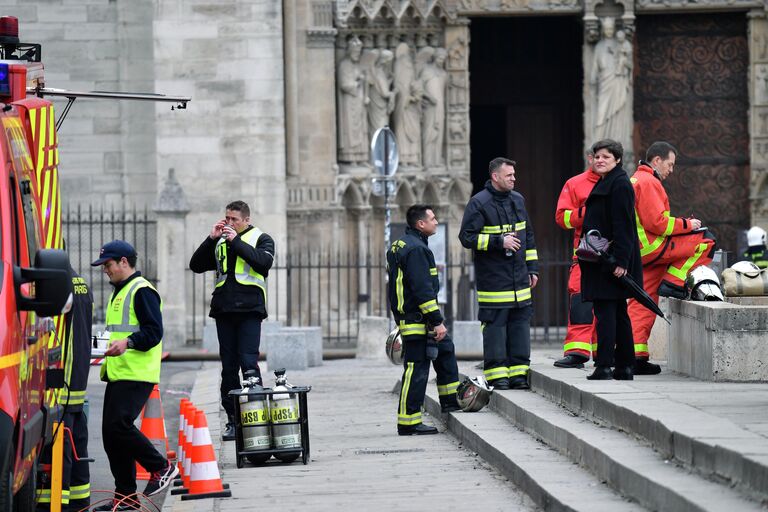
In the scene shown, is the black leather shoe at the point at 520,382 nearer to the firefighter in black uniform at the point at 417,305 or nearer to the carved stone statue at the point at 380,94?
the firefighter in black uniform at the point at 417,305

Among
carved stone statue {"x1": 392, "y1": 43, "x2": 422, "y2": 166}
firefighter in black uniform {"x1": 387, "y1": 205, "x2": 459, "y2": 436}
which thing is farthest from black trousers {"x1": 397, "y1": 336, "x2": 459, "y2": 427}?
carved stone statue {"x1": 392, "y1": 43, "x2": 422, "y2": 166}

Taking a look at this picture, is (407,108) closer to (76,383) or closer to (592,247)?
(592,247)

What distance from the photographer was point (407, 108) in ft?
78.4

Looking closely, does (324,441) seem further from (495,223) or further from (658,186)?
(658,186)

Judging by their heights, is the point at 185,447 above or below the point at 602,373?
below

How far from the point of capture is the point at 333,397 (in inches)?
630

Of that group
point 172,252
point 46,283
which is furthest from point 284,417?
point 172,252

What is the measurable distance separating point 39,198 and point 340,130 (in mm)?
14516

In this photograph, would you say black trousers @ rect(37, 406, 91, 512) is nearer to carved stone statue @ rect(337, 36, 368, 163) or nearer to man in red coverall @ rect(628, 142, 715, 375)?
man in red coverall @ rect(628, 142, 715, 375)

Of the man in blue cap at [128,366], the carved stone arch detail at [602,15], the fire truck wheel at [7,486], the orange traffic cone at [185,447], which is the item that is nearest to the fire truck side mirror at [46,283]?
the fire truck wheel at [7,486]

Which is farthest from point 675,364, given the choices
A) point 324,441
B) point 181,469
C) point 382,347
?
point 382,347

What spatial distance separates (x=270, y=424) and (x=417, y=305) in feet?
5.17

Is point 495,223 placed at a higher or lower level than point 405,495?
higher

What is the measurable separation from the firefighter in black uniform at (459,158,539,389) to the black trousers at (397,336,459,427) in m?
0.32
